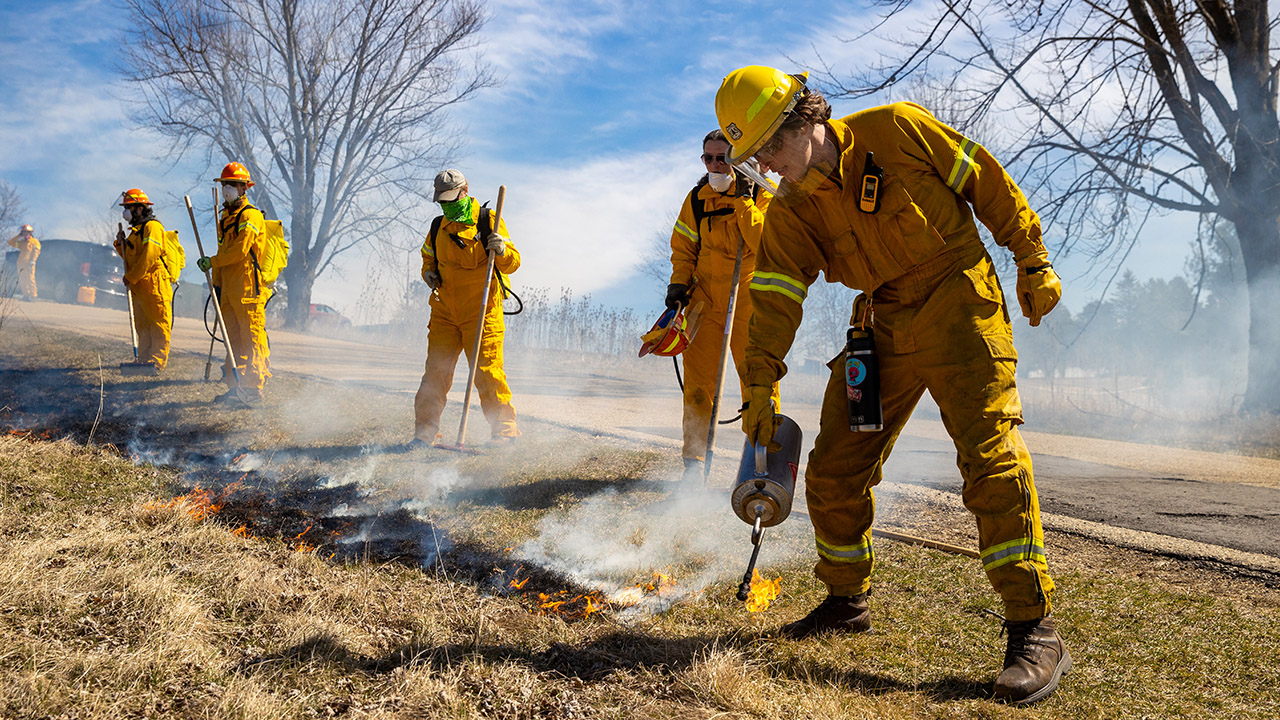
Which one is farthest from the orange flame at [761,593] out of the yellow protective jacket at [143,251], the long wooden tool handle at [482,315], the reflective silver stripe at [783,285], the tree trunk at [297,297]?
the tree trunk at [297,297]

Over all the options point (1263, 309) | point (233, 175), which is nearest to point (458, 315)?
point (233, 175)

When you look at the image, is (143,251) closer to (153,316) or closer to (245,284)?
(153,316)

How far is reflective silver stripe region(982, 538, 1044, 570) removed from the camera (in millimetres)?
2326

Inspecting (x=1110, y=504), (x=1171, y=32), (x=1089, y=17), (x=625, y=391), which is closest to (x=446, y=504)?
(x=1110, y=504)

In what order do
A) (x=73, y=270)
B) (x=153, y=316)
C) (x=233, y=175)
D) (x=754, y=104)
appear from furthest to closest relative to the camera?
(x=73, y=270), (x=153, y=316), (x=233, y=175), (x=754, y=104)

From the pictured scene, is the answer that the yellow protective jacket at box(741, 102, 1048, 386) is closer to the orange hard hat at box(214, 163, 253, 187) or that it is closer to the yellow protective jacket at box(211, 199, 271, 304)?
the yellow protective jacket at box(211, 199, 271, 304)

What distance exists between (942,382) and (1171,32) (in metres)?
12.7

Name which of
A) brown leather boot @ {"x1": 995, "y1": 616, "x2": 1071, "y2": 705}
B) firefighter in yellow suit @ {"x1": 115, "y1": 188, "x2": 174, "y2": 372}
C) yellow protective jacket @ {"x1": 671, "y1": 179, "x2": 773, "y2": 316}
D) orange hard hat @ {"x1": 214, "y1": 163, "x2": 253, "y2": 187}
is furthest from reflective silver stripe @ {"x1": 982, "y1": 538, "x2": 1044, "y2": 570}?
firefighter in yellow suit @ {"x1": 115, "y1": 188, "x2": 174, "y2": 372}

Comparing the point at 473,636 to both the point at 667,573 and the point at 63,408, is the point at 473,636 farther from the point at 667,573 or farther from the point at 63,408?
the point at 63,408

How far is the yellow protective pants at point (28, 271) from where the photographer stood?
20.0 metres

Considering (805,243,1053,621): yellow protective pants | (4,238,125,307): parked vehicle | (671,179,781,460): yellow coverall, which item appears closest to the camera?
(805,243,1053,621): yellow protective pants

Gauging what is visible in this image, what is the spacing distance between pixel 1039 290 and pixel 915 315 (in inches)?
15.3

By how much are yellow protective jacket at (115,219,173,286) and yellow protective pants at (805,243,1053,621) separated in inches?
378

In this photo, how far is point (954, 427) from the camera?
246 centimetres
